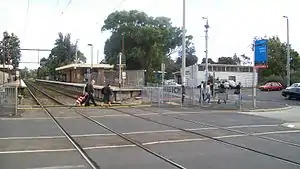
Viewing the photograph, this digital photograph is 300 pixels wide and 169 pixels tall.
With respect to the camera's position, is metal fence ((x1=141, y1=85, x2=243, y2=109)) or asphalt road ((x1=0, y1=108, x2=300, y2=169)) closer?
asphalt road ((x1=0, y1=108, x2=300, y2=169))

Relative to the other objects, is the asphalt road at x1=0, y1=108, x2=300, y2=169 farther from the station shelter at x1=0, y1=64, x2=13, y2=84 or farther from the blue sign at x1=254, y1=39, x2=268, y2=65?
the station shelter at x1=0, y1=64, x2=13, y2=84

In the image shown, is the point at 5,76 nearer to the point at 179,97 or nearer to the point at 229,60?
the point at 179,97

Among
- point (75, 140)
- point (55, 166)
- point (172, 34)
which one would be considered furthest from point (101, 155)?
point (172, 34)

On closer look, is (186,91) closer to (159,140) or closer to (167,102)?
(167,102)

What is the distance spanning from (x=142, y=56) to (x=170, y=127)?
49.4 m

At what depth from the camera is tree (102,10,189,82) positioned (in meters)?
64.5

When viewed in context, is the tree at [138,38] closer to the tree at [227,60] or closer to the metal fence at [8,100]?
the metal fence at [8,100]

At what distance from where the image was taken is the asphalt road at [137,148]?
28.6 ft

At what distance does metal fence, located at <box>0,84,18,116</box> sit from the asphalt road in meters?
4.06

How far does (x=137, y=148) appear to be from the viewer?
10.7 meters

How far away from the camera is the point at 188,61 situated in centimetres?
13512

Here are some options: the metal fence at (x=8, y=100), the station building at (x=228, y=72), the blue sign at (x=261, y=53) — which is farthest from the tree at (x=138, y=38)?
the metal fence at (x=8, y=100)

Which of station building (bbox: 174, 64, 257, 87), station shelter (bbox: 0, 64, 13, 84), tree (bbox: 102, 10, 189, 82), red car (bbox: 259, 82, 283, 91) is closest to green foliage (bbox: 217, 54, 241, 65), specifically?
station building (bbox: 174, 64, 257, 87)

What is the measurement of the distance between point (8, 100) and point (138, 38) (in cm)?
4438
